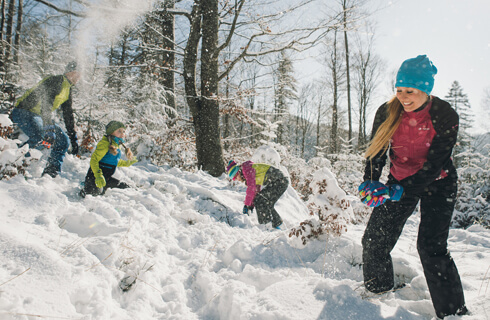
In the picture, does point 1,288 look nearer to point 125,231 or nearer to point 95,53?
point 125,231

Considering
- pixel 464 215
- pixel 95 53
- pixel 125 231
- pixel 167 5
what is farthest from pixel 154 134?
pixel 464 215

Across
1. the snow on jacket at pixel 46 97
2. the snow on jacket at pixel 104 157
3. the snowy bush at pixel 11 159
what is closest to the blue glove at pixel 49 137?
the snow on jacket at pixel 46 97

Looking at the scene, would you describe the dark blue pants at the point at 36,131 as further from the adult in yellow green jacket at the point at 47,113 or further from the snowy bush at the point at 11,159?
the snowy bush at the point at 11,159

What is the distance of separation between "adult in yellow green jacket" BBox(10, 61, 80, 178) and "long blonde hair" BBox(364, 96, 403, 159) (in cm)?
410

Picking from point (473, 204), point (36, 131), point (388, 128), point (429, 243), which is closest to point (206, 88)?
point (36, 131)

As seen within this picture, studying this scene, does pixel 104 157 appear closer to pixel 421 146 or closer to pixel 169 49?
pixel 421 146

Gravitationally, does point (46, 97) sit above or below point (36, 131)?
above

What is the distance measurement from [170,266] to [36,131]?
10.2ft

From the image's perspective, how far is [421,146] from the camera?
1805mm

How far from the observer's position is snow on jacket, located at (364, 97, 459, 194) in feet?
5.51

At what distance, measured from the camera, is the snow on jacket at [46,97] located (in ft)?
11.9

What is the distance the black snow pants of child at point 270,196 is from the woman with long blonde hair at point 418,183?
2.08 m

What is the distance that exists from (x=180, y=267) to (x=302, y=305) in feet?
3.98

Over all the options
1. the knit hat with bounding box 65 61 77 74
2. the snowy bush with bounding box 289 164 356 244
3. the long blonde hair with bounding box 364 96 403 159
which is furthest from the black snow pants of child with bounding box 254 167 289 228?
the knit hat with bounding box 65 61 77 74
